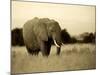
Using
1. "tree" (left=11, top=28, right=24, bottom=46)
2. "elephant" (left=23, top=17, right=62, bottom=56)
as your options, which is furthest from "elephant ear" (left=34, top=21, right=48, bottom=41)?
"tree" (left=11, top=28, right=24, bottom=46)

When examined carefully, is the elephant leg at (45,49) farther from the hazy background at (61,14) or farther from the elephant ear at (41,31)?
the hazy background at (61,14)

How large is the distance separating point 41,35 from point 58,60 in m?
0.39

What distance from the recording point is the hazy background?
2.43m

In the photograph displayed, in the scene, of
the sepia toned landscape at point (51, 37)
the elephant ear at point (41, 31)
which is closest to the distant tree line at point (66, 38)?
the sepia toned landscape at point (51, 37)

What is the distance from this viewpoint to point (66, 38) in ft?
8.75

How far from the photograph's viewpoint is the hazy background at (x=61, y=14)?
2430 millimetres

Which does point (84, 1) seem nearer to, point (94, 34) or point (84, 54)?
point (94, 34)

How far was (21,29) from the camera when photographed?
8.01 ft

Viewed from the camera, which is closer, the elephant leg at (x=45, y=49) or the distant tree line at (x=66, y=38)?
the distant tree line at (x=66, y=38)

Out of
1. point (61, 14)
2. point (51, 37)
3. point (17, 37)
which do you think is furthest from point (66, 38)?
point (17, 37)

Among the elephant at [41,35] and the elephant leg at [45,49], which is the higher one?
the elephant at [41,35]

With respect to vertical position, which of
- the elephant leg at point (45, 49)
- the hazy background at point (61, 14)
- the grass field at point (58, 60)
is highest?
the hazy background at point (61, 14)
